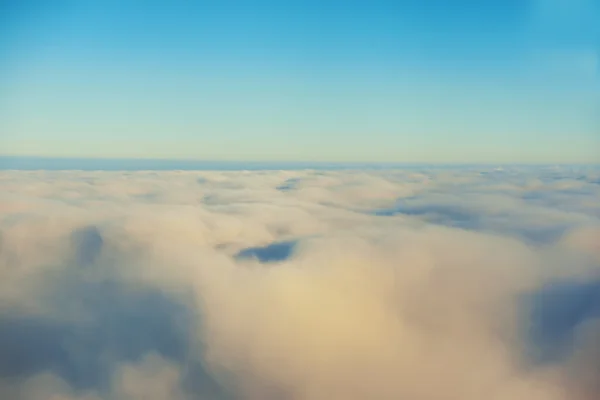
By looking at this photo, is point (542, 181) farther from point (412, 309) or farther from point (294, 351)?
point (294, 351)

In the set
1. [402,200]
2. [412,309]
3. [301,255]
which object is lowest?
[412,309]

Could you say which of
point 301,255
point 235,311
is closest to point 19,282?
point 235,311

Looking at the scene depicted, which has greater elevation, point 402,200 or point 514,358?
point 402,200

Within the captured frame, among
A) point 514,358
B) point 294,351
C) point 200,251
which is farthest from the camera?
point 200,251

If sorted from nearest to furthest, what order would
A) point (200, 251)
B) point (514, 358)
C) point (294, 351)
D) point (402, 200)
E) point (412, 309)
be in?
point (514, 358), point (294, 351), point (412, 309), point (200, 251), point (402, 200)

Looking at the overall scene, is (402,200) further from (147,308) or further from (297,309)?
(147,308)

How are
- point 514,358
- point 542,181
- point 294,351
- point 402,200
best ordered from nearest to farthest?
point 514,358
point 294,351
point 542,181
point 402,200

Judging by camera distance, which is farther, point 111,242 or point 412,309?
point 111,242

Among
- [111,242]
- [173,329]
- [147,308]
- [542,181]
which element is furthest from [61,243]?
[542,181]

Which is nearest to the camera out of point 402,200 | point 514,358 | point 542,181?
point 514,358
